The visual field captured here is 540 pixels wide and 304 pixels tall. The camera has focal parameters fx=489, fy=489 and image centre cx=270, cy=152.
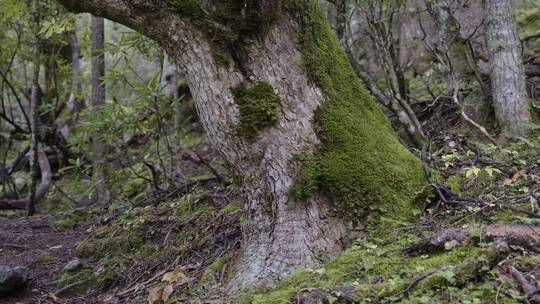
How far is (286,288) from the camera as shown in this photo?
2982 millimetres

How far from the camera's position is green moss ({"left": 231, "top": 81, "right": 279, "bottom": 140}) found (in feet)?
11.0

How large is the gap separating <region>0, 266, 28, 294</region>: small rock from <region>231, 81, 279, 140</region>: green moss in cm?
270

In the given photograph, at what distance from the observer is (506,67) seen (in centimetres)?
479

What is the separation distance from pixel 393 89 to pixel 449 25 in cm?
124

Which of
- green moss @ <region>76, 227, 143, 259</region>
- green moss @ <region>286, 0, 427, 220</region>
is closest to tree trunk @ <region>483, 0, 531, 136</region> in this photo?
green moss @ <region>286, 0, 427, 220</region>

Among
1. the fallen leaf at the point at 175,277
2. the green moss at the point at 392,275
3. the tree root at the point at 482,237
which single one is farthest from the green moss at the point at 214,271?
the tree root at the point at 482,237

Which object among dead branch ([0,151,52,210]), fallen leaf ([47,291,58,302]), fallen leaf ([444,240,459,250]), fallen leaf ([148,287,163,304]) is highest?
dead branch ([0,151,52,210])

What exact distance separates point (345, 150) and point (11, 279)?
10.7 feet

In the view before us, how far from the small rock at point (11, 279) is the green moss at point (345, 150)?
113 inches

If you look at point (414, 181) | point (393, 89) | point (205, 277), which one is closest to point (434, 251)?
point (414, 181)

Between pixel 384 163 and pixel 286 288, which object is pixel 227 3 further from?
pixel 286 288

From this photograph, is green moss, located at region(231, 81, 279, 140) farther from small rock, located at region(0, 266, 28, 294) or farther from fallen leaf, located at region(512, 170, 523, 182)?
small rock, located at region(0, 266, 28, 294)

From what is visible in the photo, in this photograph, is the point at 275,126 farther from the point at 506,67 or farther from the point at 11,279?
the point at 11,279

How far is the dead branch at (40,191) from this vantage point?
8126mm
